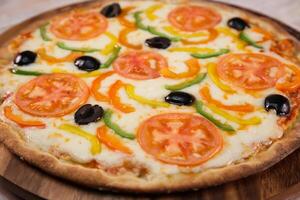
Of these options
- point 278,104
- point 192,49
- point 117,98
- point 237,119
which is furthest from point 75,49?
point 278,104

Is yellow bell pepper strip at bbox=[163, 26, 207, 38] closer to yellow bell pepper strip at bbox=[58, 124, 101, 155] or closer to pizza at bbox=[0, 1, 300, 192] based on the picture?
pizza at bbox=[0, 1, 300, 192]

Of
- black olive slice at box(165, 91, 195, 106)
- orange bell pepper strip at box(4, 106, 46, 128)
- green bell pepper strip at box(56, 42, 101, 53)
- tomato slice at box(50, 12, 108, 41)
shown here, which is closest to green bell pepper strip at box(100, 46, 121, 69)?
green bell pepper strip at box(56, 42, 101, 53)

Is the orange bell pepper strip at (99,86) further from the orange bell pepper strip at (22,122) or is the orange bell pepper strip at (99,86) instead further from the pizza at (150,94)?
the orange bell pepper strip at (22,122)

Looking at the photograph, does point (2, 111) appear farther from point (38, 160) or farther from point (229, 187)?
point (229, 187)

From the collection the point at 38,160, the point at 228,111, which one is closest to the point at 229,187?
the point at 228,111

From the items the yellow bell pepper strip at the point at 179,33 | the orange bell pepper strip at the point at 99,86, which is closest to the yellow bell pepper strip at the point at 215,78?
the yellow bell pepper strip at the point at 179,33

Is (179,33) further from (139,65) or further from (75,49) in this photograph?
(75,49)
